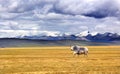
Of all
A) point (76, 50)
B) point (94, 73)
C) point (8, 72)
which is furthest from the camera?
point (76, 50)

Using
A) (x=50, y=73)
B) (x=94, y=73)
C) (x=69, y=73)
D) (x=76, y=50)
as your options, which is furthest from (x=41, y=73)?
(x=76, y=50)

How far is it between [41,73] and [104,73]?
18.3 ft

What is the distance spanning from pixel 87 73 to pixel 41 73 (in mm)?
4068

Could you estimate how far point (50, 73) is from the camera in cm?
2786

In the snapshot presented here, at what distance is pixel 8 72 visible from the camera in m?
29.3

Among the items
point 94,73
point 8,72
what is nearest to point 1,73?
point 8,72

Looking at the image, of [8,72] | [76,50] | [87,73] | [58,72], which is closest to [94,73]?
[87,73]

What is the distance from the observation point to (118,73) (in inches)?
1089

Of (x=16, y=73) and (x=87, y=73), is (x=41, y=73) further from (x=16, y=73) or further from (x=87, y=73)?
(x=87, y=73)

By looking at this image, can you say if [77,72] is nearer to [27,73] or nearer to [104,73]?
[104,73]

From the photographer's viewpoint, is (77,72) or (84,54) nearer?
(77,72)

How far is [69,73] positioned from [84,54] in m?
31.6

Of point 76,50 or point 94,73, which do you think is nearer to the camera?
point 94,73

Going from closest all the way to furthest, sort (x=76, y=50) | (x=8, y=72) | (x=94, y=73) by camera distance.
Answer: (x=94, y=73)
(x=8, y=72)
(x=76, y=50)
